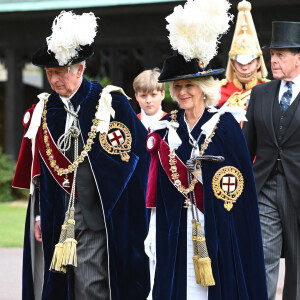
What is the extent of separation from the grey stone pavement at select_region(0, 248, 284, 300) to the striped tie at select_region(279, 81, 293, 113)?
7.88ft

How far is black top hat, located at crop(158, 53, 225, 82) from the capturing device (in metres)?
5.19

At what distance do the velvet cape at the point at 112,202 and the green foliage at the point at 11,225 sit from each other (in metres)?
5.72

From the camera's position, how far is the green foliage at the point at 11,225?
11.9m

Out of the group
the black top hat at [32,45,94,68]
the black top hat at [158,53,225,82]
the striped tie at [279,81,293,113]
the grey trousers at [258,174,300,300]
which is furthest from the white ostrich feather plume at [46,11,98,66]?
the grey trousers at [258,174,300,300]

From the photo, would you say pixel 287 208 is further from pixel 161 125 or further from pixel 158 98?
pixel 158 98

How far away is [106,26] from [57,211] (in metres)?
10.8

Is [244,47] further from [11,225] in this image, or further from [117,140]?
[11,225]

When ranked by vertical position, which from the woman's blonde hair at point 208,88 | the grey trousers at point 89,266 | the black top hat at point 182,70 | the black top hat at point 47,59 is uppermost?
the black top hat at point 47,59

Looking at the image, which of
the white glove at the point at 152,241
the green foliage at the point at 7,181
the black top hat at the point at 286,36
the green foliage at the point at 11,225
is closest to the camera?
the white glove at the point at 152,241

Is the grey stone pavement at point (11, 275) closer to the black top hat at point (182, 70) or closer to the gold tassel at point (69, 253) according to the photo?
the gold tassel at point (69, 253)

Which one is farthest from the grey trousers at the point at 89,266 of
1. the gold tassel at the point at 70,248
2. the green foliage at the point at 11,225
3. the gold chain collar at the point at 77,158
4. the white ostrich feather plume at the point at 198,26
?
the green foliage at the point at 11,225

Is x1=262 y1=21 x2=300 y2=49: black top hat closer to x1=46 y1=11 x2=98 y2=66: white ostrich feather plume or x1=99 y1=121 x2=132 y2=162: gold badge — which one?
x1=99 y1=121 x2=132 y2=162: gold badge

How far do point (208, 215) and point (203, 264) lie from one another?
30cm

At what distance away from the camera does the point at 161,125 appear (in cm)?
537
